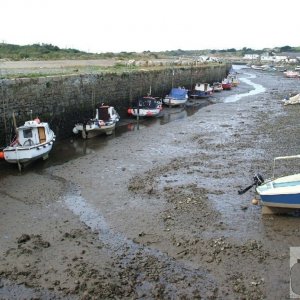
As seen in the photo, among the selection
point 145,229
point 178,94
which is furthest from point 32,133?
point 178,94

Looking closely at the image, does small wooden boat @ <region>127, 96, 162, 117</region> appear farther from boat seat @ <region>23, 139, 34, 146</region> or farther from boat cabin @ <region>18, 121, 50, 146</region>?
boat seat @ <region>23, 139, 34, 146</region>

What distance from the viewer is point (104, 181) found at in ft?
50.4

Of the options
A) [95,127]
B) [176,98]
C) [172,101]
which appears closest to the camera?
[95,127]

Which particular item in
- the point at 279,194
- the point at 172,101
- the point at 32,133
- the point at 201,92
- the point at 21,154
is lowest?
the point at 201,92

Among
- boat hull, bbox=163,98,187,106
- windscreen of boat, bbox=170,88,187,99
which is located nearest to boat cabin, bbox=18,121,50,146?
boat hull, bbox=163,98,187,106

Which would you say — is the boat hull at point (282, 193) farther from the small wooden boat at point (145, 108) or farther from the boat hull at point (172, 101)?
the boat hull at point (172, 101)

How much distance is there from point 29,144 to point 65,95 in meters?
6.68

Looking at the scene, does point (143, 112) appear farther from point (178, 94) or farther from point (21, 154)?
point (21, 154)

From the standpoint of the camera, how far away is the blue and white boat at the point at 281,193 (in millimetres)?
11355

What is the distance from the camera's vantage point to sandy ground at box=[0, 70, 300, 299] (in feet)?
28.0

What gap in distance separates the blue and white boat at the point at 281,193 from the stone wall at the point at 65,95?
39.8ft

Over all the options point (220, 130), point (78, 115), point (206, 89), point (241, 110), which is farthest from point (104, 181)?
point (206, 89)

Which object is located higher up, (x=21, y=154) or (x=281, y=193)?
(x=281, y=193)

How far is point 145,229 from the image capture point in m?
11.2
